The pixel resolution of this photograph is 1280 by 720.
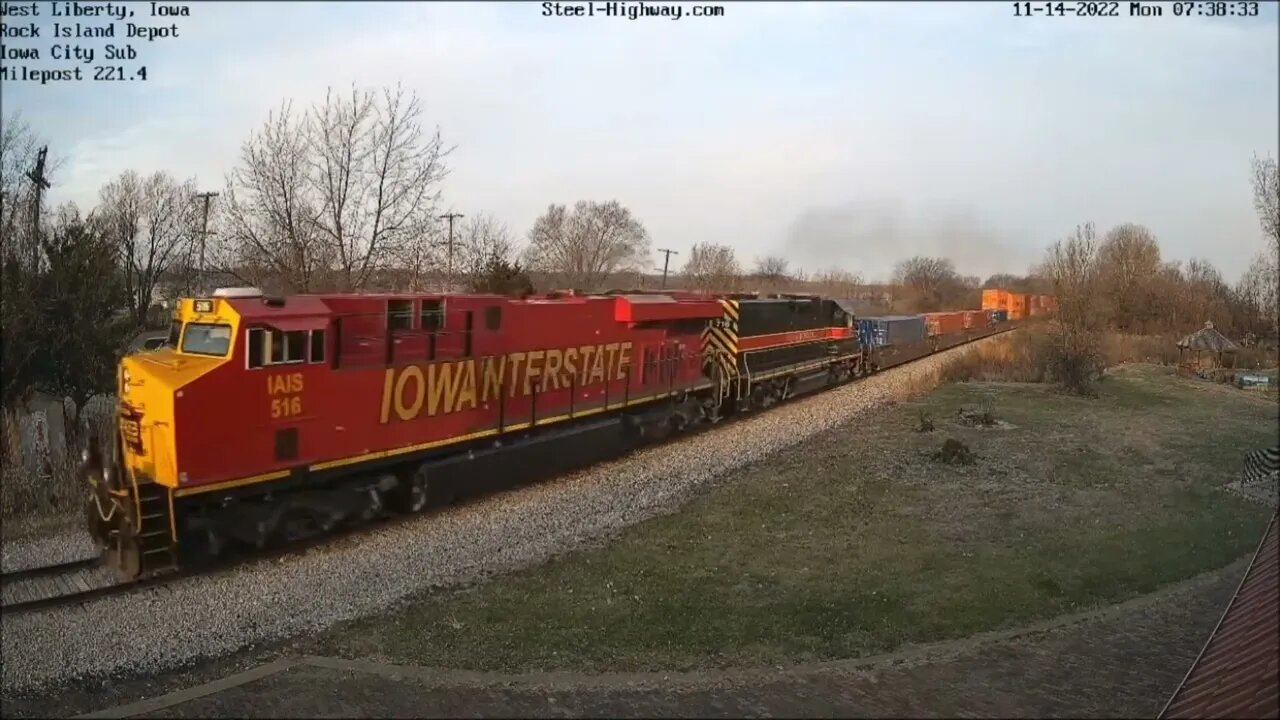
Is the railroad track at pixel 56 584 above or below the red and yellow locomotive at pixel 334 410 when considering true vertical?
below

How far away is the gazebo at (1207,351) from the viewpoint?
30.3 metres

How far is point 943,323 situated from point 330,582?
38887mm

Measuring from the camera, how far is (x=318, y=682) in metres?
5.86

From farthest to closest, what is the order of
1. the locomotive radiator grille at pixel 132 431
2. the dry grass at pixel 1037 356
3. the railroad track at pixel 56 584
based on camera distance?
1. the dry grass at pixel 1037 356
2. the locomotive radiator grille at pixel 132 431
3. the railroad track at pixel 56 584

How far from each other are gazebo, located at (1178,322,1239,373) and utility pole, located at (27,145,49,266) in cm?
3578

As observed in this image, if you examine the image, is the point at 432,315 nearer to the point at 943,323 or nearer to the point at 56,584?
the point at 56,584

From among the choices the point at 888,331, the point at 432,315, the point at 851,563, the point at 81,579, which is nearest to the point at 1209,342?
the point at 888,331

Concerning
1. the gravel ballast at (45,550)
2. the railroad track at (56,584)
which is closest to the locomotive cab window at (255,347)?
the railroad track at (56,584)

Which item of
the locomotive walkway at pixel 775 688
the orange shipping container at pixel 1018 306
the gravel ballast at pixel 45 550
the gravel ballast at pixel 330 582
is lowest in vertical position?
the gravel ballast at pixel 45 550

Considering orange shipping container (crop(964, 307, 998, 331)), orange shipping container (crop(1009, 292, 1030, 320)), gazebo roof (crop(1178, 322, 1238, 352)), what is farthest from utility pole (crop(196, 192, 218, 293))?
orange shipping container (crop(1009, 292, 1030, 320))

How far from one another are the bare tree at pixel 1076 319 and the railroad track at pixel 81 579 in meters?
23.2

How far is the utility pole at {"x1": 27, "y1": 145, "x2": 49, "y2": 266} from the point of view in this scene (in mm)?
13094

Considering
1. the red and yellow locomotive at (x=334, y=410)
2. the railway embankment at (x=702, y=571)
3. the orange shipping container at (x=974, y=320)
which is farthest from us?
the orange shipping container at (x=974, y=320)

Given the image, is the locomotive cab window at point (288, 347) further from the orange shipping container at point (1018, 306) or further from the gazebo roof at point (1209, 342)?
the orange shipping container at point (1018, 306)
